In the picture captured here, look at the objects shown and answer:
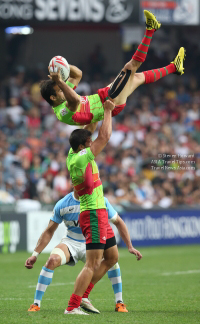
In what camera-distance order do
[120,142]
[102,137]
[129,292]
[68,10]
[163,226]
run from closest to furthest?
[102,137] → [129,292] → [163,226] → [68,10] → [120,142]

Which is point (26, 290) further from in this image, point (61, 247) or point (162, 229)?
point (162, 229)

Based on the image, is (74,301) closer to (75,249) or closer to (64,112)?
(75,249)

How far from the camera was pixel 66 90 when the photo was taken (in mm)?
6840

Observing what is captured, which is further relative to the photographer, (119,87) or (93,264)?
(119,87)

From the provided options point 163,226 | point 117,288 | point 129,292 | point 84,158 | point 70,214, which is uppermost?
point 84,158

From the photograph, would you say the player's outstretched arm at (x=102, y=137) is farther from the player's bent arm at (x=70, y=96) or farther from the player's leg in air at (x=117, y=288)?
the player's leg in air at (x=117, y=288)

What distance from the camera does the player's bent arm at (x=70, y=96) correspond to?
6773mm

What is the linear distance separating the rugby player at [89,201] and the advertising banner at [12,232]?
26.4 feet

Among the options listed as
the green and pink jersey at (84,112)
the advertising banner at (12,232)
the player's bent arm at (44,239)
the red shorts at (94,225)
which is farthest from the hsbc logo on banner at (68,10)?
the red shorts at (94,225)

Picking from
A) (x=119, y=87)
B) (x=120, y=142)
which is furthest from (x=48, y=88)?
(x=120, y=142)

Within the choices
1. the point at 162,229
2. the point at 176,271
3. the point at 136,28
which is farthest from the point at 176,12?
the point at 176,271

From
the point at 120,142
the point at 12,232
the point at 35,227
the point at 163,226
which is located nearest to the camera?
the point at 12,232

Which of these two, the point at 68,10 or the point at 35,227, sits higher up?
the point at 68,10

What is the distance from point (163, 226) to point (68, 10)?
739 cm
